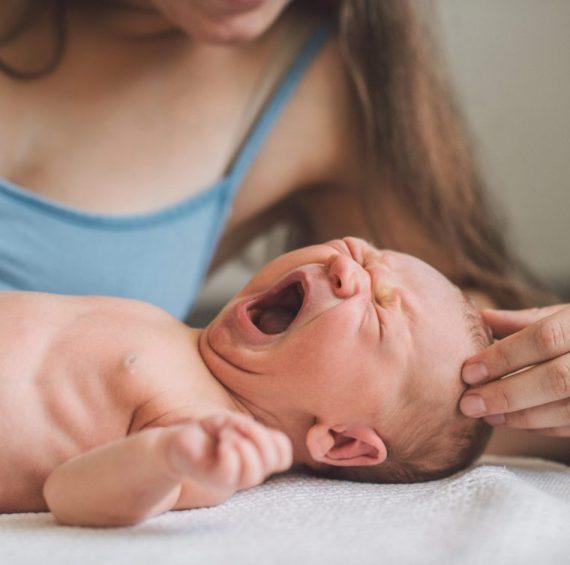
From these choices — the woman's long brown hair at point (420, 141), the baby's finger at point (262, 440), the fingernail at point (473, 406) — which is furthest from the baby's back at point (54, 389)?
the woman's long brown hair at point (420, 141)

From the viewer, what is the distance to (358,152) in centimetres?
147

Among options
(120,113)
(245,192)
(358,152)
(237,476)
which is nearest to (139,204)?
(120,113)

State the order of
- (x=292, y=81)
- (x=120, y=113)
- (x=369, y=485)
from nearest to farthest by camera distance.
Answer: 1. (x=369, y=485)
2. (x=120, y=113)
3. (x=292, y=81)

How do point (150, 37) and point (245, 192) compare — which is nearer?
point (150, 37)

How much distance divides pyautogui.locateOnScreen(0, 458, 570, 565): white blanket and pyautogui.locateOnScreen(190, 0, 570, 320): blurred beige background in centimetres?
136

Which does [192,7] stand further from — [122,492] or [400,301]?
[122,492]

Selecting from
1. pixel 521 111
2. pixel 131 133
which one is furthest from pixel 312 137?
pixel 521 111

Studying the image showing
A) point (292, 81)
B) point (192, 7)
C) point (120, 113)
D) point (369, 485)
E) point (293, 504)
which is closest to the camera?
point (293, 504)

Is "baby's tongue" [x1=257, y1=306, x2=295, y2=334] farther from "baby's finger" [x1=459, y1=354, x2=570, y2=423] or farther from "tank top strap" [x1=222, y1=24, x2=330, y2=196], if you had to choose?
"tank top strap" [x1=222, y1=24, x2=330, y2=196]

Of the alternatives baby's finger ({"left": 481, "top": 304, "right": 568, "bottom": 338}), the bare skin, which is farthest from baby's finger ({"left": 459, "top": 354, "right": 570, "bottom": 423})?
the bare skin

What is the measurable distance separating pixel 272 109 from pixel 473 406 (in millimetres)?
644

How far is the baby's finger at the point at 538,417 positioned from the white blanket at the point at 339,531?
70 mm

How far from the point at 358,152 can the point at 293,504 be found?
78 centimetres

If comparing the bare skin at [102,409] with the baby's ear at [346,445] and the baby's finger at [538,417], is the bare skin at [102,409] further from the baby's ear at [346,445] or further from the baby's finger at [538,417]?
the baby's finger at [538,417]
